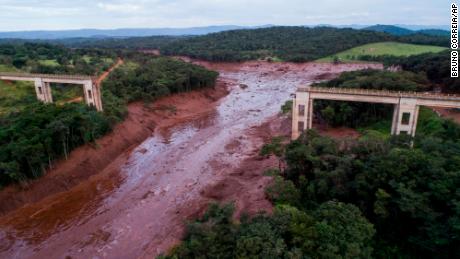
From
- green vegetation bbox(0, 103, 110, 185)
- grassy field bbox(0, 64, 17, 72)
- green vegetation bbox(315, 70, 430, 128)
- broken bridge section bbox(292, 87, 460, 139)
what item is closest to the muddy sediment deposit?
green vegetation bbox(0, 103, 110, 185)

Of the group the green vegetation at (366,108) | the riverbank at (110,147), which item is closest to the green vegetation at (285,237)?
the riverbank at (110,147)

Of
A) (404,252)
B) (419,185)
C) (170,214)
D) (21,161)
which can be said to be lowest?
(170,214)

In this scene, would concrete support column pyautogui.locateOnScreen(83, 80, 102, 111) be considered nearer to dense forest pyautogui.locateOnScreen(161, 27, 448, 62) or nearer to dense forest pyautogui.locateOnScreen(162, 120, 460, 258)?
dense forest pyautogui.locateOnScreen(162, 120, 460, 258)

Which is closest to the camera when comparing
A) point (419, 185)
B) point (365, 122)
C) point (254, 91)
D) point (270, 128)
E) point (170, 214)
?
point (419, 185)

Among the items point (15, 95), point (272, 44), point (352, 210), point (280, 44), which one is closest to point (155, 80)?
point (15, 95)

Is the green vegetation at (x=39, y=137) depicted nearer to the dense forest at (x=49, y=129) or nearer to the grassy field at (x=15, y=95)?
the dense forest at (x=49, y=129)

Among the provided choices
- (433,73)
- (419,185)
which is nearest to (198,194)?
(419,185)

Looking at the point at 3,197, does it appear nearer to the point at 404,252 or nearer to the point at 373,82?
the point at 404,252
